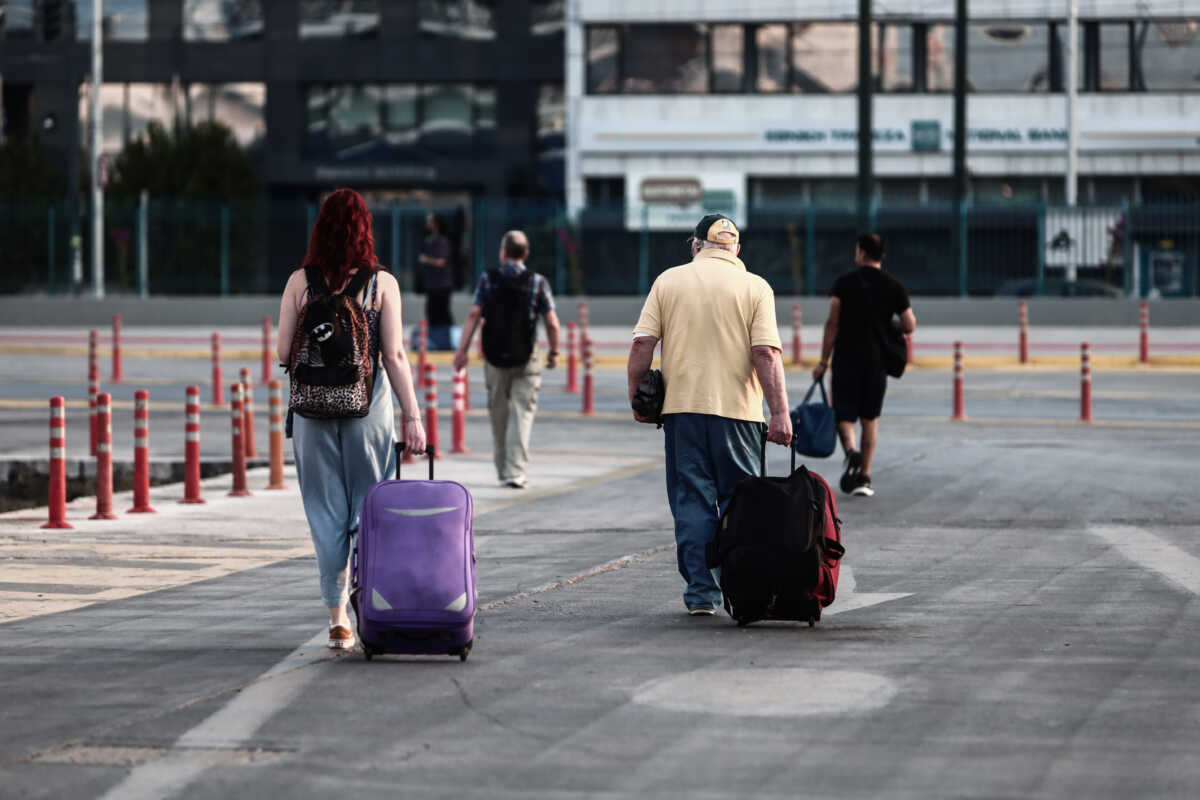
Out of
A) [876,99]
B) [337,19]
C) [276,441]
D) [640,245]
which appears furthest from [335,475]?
[337,19]

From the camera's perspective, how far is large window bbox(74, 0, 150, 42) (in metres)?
63.7

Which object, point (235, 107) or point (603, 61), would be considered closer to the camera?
point (603, 61)

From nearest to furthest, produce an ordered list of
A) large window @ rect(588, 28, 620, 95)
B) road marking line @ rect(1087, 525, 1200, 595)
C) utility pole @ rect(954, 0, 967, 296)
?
road marking line @ rect(1087, 525, 1200, 595) < utility pole @ rect(954, 0, 967, 296) < large window @ rect(588, 28, 620, 95)

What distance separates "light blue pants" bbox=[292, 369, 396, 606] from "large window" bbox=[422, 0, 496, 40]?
54.7 m

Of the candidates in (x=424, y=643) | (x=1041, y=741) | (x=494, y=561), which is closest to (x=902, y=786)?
(x=1041, y=741)

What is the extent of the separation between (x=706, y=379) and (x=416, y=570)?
1965 millimetres

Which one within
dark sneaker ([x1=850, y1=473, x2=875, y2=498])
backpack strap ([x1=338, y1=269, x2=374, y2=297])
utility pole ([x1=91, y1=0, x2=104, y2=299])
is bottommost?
dark sneaker ([x1=850, y1=473, x2=875, y2=498])

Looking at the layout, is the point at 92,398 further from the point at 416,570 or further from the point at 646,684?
the point at 646,684

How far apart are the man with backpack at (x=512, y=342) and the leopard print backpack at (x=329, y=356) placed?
6.87m

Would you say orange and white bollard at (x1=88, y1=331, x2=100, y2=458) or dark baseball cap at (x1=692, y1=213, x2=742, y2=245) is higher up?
dark baseball cap at (x1=692, y1=213, x2=742, y2=245)

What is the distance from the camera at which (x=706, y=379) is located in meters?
9.57

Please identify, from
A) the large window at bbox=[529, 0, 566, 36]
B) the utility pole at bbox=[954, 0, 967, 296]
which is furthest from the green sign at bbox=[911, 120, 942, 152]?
the utility pole at bbox=[954, 0, 967, 296]

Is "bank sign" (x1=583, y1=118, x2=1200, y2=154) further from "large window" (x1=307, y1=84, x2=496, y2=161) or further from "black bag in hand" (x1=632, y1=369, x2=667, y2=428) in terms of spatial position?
"black bag in hand" (x1=632, y1=369, x2=667, y2=428)

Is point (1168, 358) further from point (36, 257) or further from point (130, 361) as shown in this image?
point (36, 257)
